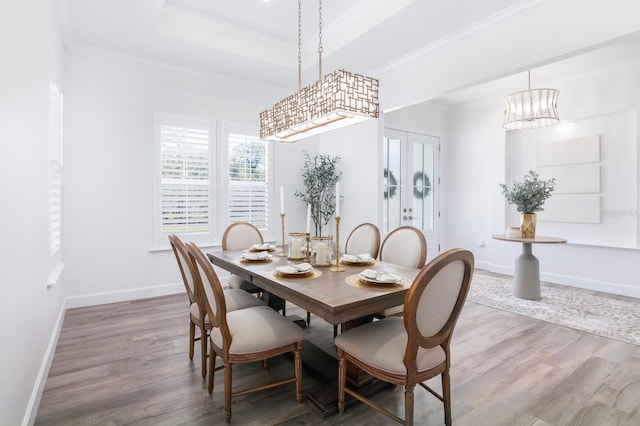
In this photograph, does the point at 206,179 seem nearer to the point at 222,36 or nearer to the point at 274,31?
the point at 222,36

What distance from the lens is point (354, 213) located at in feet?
17.3

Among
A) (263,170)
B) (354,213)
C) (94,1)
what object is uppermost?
(94,1)

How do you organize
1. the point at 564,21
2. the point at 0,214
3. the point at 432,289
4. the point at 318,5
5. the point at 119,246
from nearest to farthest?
the point at 0,214, the point at 432,289, the point at 564,21, the point at 318,5, the point at 119,246

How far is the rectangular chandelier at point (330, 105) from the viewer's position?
2469mm

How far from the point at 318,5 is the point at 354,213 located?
2.79m

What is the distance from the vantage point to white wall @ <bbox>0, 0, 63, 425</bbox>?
1496mm

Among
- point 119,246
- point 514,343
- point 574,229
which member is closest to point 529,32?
point 514,343

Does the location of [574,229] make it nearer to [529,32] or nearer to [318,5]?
[529,32]

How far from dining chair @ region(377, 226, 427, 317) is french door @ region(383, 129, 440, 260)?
2.58 metres

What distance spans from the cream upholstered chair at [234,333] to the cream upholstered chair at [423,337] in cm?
38

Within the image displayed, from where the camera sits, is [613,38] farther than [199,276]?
Yes

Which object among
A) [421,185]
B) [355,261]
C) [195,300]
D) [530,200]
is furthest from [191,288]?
[421,185]

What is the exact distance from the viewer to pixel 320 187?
543 centimetres

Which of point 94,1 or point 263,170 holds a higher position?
point 94,1
